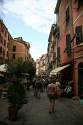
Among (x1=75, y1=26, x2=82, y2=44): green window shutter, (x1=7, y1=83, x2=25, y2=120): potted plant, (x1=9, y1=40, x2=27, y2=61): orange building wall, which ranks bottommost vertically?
(x1=7, y1=83, x2=25, y2=120): potted plant

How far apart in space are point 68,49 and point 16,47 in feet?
144

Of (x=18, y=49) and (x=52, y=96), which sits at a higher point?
(x=18, y=49)

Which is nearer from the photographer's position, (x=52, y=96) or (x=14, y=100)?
(x=14, y=100)

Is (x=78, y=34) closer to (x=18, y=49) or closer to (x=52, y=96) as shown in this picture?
(x=52, y=96)

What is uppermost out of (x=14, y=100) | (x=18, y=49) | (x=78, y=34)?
(x=18, y=49)

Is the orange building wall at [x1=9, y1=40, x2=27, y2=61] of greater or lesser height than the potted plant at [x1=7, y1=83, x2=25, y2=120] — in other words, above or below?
above

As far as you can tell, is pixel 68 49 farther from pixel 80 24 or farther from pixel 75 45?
pixel 80 24

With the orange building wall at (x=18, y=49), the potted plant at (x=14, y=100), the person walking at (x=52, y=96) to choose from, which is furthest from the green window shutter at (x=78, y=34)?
the orange building wall at (x=18, y=49)

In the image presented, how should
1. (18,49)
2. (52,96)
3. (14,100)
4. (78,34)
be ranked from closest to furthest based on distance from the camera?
(14,100) → (52,96) → (78,34) → (18,49)

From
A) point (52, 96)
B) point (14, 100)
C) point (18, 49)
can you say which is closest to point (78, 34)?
point (52, 96)

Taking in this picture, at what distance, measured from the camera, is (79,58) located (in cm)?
1689

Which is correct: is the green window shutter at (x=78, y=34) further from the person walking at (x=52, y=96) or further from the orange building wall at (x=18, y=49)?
the orange building wall at (x=18, y=49)

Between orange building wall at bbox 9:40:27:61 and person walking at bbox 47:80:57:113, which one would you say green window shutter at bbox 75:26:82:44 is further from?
orange building wall at bbox 9:40:27:61

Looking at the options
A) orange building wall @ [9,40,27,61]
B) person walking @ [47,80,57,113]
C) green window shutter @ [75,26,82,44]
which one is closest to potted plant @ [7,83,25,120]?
person walking @ [47,80,57,113]
